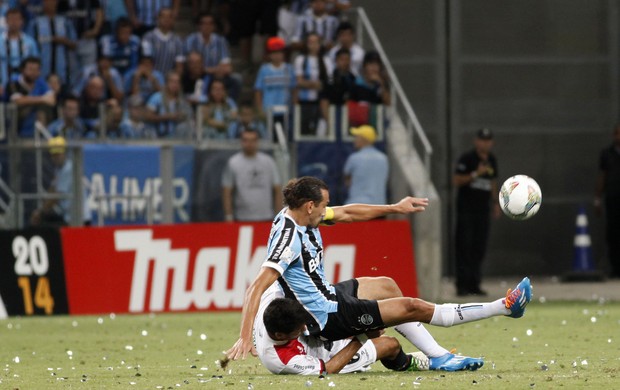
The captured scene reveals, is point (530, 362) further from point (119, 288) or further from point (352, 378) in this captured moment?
point (119, 288)

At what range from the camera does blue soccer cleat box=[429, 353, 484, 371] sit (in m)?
10.3

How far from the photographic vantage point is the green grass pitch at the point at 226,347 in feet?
31.6

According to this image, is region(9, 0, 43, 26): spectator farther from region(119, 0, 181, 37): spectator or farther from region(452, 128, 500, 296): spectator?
region(452, 128, 500, 296): spectator

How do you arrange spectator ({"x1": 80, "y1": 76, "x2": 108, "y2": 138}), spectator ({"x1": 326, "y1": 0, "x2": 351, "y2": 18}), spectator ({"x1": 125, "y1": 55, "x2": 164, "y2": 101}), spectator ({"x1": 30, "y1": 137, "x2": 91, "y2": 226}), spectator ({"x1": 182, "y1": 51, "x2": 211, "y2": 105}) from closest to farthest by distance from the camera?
spectator ({"x1": 30, "y1": 137, "x2": 91, "y2": 226}) < spectator ({"x1": 80, "y1": 76, "x2": 108, "y2": 138}) < spectator ({"x1": 125, "y1": 55, "x2": 164, "y2": 101}) < spectator ({"x1": 182, "y1": 51, "x2": 211, "y2": 105}) < spectator ({"x1": 326, "y1": 0, "x2": 351, "y2": 18})

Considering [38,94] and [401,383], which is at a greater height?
[38,94]

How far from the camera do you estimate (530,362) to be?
1117 centimetres

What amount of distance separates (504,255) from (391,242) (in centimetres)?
587

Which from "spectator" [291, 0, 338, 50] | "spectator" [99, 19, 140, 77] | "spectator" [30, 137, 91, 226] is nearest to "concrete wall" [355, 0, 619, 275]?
"spectator" [291, 0, 338, 50]

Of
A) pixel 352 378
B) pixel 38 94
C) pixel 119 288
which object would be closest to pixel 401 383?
pixel 352 378

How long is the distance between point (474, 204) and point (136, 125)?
4.98 m

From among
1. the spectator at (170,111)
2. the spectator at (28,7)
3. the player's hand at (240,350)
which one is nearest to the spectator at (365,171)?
the spectator at (170,111)

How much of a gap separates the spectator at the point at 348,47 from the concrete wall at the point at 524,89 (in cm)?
312

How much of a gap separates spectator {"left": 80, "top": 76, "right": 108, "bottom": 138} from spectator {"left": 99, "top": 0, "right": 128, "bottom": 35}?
1238 mm

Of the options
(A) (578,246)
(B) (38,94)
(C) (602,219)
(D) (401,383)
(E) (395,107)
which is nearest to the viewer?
(D) (401,383)
